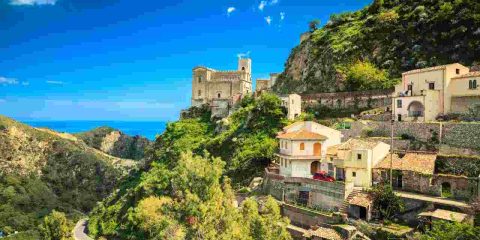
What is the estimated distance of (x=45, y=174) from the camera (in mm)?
128250

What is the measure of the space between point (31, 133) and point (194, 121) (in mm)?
80986

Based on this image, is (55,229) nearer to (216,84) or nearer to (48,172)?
(216,84)

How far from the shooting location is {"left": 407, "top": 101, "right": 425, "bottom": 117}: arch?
42.9 meters

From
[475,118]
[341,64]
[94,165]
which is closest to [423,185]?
[475,118]

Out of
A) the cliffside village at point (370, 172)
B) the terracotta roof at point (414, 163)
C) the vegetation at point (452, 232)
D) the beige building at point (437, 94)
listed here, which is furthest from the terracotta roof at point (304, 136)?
the vegetation at point (452, 232)

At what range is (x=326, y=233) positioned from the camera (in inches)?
1271

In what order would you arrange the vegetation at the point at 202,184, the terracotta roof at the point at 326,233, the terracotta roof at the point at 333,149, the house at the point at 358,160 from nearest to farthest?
1. the vegetation at the point at 202,184
2. the terracotta roof at the point at 326,233
3. the house at the point at 358,160
4. the terracotta roof at the point at 333,149

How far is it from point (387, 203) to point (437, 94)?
15.6m

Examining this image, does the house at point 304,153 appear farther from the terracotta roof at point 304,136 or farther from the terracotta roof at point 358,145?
the terracotta roof at point 358,145

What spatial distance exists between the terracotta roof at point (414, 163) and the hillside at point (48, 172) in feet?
278

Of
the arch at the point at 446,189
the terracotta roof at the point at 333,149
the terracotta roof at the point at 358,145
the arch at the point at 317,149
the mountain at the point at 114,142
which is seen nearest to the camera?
the arch at the point at 446,189

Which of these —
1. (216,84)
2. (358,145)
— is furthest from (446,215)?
(216,84)

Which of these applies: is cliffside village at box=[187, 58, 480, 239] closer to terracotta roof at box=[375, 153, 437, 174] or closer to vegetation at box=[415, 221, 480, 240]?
terracotta roof at box=[375, 153, 437, 174]

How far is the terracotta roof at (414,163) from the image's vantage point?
34.8m
